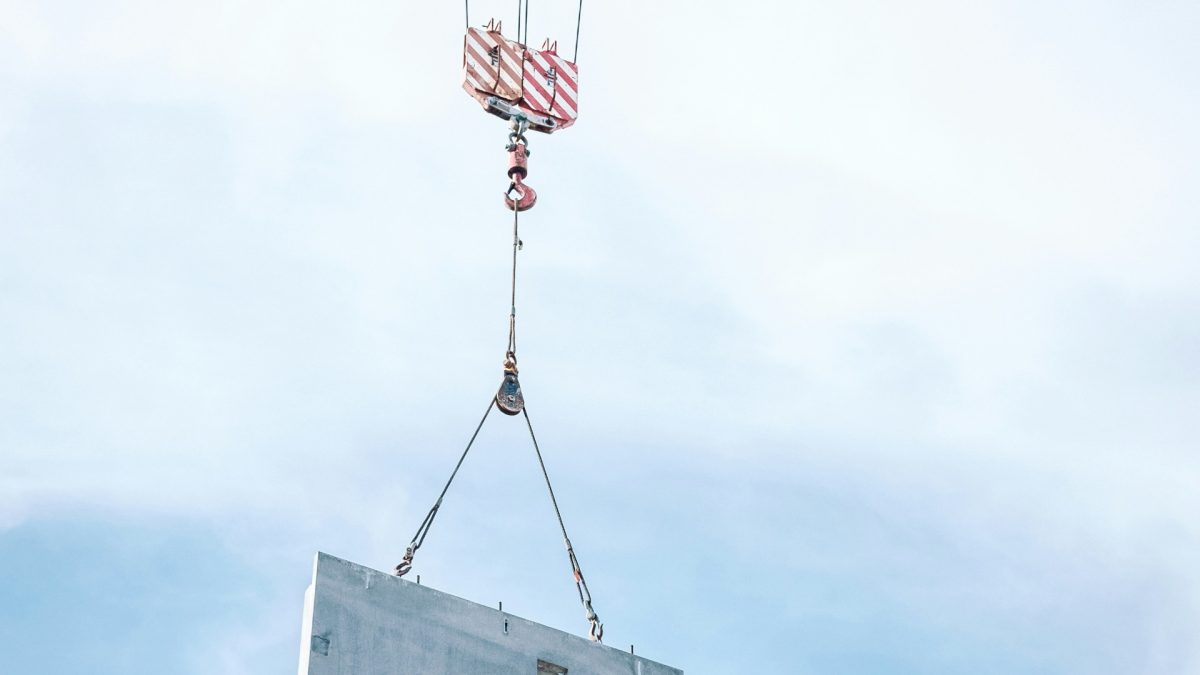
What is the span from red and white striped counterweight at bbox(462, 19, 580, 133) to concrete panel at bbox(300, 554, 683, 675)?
9.80 m

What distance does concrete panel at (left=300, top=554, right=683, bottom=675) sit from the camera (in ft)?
113

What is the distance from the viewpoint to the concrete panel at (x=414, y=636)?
34.3 metres

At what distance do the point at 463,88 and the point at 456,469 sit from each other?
7757mm

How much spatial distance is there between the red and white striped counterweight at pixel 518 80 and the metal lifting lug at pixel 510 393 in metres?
5.17

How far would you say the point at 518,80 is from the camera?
40.9 m

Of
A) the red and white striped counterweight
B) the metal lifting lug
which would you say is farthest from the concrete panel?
the red and white striped counterweight

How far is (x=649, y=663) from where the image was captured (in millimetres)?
38094

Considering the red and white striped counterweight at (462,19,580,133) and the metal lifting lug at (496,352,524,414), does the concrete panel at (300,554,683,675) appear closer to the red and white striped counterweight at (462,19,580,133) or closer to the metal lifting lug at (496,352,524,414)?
the metal lifting lug at (496,352,524,414)

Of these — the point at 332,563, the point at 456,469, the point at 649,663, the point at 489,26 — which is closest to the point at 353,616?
the point at 332,563

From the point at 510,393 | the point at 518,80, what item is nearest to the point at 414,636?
the point at 510,393

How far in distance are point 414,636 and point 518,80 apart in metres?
11.2

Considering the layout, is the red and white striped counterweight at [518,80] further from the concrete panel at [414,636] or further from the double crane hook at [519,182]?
the concrete panel at [414,636]

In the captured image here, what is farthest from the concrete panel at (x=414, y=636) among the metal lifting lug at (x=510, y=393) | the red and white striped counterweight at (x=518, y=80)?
the red and white striped counterweight at (x=518, y=80)

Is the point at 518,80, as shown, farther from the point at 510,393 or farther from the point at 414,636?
the point at 414,636
